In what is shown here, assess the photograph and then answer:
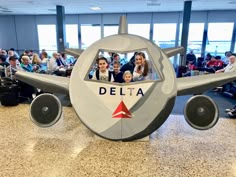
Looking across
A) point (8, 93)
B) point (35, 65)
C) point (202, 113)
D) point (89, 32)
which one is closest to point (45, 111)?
point (202, 113)

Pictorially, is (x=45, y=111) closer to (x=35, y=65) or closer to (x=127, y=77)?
(x=127, y=77)

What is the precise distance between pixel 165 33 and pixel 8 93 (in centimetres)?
861

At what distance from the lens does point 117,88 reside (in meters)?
2.14

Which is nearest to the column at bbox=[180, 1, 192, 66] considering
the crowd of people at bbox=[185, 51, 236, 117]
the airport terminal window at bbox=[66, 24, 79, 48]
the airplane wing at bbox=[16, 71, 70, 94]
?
the crowd of people at bbox=[185, 51, 236, 117]

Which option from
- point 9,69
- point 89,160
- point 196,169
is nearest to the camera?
point 196,169

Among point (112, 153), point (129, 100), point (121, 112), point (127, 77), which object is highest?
point (127, 77)

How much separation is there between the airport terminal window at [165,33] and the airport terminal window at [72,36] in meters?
4.47

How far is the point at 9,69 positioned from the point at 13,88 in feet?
2.33

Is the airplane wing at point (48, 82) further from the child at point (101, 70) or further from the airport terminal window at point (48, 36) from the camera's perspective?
the airport terminal window at point (48, 36)

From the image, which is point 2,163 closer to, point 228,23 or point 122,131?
point 122,131

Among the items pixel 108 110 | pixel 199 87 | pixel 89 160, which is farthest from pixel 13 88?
pixel 199 87

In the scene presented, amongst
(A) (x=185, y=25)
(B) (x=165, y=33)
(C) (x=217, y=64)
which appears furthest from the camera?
(B) (x=165, y=33)

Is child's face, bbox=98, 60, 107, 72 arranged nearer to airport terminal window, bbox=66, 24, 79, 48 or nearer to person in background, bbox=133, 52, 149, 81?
person in background, bbox=133, 52, 149, 81

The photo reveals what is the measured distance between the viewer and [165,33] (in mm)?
10867
